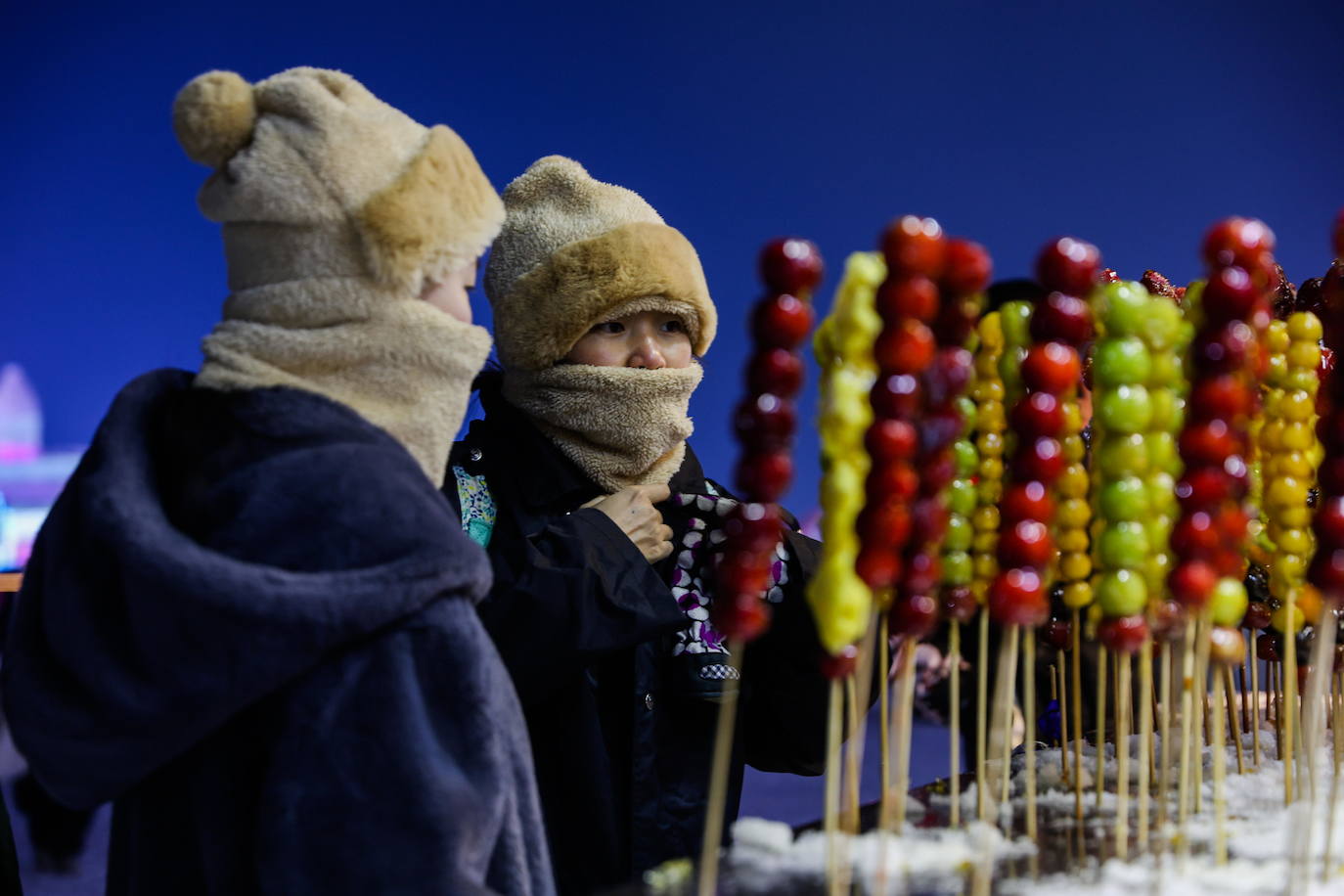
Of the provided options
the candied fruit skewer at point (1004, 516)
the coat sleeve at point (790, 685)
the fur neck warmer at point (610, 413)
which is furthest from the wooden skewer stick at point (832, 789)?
the fur neck warmer at point (610, 413)

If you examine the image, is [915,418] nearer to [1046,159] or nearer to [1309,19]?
[1046,159]

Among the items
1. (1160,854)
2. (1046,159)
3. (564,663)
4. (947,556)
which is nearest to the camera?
(1160,854)

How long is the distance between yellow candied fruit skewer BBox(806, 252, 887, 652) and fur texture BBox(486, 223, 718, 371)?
727 mm

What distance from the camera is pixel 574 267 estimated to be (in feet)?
5.35

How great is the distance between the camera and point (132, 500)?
38.5 inches

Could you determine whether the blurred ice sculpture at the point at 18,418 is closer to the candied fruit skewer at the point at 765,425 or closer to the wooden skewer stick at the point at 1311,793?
the candied fruit skewer at the point at 765,425

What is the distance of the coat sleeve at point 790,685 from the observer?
5.32ft

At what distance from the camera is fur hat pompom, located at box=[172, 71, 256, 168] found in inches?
41.5

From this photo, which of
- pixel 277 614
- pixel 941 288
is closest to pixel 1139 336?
pixel 941 288

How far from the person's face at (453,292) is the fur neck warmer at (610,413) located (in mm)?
504

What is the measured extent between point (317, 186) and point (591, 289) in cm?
61

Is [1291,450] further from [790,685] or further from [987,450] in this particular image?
[790,685]

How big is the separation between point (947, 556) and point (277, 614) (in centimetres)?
63

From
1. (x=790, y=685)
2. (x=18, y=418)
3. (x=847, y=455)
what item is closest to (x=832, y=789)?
(x=847, y=455)
